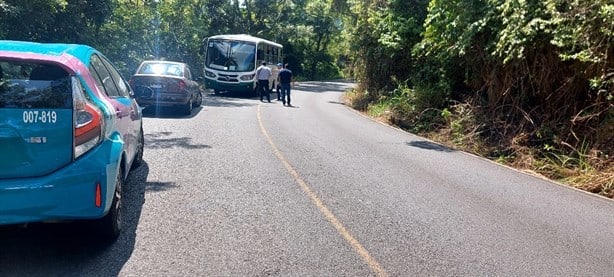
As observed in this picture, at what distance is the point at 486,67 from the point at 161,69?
8804 mm

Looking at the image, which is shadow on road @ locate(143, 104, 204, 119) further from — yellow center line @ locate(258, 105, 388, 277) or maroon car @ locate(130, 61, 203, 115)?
yellow center line @ locate(258, 105, 388, 277)

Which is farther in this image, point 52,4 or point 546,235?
point 52,4

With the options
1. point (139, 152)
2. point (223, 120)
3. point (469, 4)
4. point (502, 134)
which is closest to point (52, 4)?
point (223, 120)

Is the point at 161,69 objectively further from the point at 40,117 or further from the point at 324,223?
the point at 40,117

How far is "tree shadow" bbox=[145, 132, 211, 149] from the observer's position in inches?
390

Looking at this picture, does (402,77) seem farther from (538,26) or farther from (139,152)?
(139,152)

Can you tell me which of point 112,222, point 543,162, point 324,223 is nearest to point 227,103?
point 543,162

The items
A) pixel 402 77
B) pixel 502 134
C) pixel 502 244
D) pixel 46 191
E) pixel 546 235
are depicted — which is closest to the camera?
pixel 46 191

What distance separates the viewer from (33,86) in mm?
4320

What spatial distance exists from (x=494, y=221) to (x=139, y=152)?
490 cm

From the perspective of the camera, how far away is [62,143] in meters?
4.22

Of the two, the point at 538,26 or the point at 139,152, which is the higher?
the point at 538,26

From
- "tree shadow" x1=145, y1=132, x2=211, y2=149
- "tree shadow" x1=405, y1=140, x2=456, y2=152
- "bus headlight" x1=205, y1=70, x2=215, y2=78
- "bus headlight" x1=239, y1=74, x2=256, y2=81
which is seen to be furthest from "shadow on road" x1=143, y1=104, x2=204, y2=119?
"bus headlight" x1=205, y1=70, x2=215, y2=78

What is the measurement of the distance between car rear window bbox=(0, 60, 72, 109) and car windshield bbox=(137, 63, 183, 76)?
10.9 m
